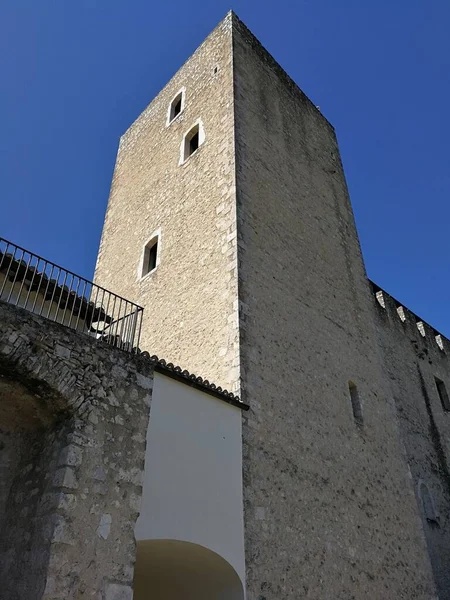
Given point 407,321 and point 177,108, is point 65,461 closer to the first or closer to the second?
point 177,108

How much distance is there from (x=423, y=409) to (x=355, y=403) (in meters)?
4.88

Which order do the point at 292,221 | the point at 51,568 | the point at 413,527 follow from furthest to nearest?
the point at 292,221, the point at 413,527, the point at 51,568

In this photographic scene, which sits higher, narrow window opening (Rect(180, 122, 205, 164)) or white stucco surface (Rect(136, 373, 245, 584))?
narrow window opening (Rect(180, 122, 205, 164))

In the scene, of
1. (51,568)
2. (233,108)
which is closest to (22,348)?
(51,568)

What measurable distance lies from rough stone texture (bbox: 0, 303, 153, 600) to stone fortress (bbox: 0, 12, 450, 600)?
0.02 metres

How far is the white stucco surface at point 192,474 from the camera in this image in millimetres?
5180

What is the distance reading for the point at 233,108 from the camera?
10.3 m

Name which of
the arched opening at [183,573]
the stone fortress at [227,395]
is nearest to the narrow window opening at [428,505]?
the stone fortress at [227,395]

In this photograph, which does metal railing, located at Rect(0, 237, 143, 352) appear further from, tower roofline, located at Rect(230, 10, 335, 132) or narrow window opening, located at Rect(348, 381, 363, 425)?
tower roofline, located at Rect(230, 10, 335, 132)

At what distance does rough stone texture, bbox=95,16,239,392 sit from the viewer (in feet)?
26.1

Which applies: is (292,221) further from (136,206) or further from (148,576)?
(148,576)

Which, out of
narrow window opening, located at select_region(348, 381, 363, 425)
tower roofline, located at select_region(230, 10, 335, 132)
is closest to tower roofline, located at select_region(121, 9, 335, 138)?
tower roofline, located at select_region(230, 10, 335, 132)

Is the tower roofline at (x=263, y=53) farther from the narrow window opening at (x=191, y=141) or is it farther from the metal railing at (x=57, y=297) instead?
the metal railing at (x=57, y=297)

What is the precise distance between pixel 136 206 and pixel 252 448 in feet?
24.0
